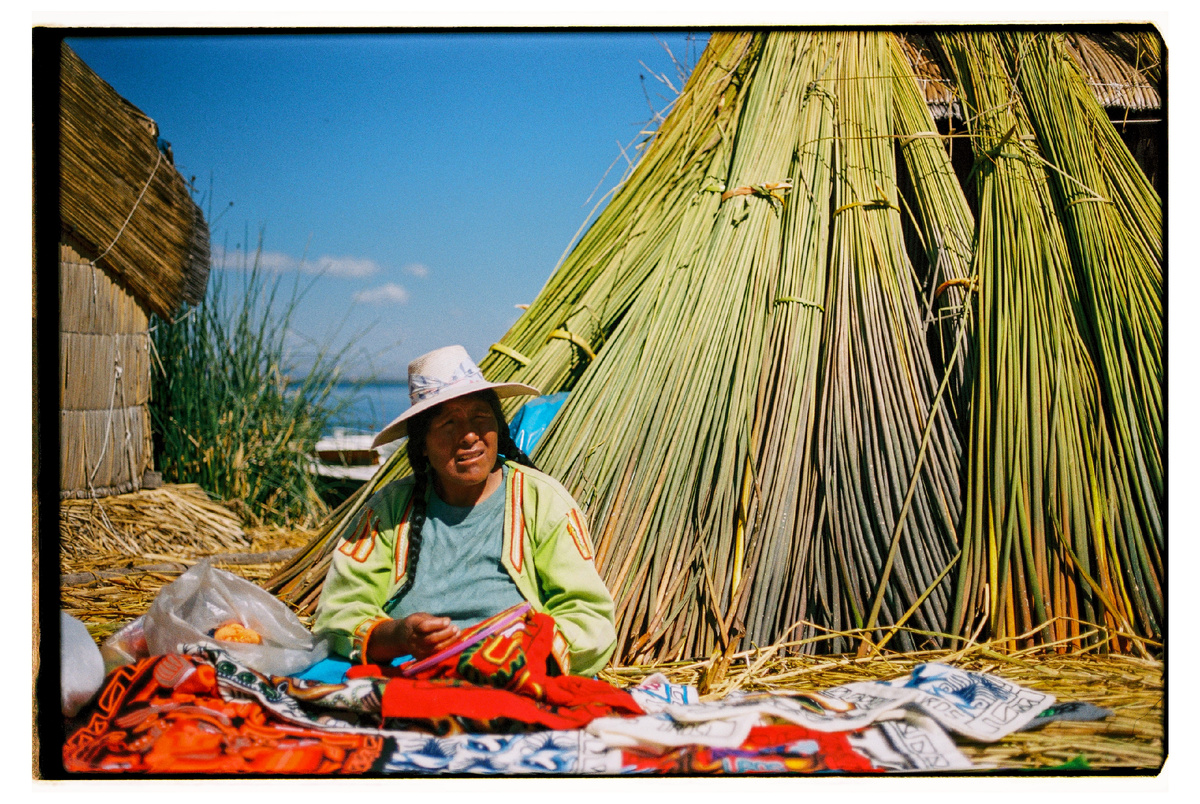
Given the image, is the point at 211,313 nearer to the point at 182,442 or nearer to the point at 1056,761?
the point at 182,442

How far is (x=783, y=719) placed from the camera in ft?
5.87

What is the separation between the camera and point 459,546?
74.4 inches

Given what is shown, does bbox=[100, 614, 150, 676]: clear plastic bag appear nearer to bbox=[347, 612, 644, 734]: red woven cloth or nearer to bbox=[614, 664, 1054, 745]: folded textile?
bbox=[347, 612, 644, 734]: red woven cloth

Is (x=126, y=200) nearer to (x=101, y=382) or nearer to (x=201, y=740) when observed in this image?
(x=101, y=382)

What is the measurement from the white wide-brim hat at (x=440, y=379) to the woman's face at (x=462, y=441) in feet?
0.12

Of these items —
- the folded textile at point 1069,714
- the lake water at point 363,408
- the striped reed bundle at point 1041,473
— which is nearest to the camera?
the folded textile at point 1069,714

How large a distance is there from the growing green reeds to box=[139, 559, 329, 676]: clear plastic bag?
144 cm

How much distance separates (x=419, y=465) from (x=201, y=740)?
0.71 metres

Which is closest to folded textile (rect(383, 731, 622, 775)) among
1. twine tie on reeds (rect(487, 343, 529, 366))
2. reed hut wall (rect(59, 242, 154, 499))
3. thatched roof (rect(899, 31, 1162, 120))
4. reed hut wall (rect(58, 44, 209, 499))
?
twine tie on reeds (rect(487, 343, 529, 366))

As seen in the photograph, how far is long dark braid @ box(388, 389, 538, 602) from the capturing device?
188 centimetres

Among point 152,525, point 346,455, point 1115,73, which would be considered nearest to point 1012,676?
point 1115,73

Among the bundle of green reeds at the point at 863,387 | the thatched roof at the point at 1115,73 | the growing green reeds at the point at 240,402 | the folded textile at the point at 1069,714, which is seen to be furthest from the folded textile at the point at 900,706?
the growing green reeds at the point at 240,402

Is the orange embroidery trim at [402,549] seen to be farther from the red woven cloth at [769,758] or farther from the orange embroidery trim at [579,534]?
the red woven cloth at [769,758]

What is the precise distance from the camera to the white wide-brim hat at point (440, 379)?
1853mm
